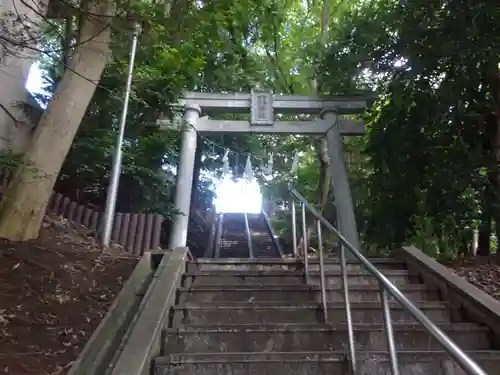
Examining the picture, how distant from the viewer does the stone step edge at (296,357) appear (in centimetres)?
263

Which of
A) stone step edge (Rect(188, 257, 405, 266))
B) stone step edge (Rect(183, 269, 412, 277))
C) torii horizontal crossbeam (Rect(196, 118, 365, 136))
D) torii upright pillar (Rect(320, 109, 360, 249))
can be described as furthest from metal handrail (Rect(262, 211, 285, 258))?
stone step edge (Rect(183, 269, 412, 277))

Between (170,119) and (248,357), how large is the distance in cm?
492

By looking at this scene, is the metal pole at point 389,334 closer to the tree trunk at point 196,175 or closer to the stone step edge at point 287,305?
the stone step edge at point 287,305

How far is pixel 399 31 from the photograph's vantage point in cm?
595

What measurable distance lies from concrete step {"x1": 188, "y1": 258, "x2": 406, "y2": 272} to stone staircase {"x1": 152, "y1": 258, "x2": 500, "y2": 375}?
0.55ft

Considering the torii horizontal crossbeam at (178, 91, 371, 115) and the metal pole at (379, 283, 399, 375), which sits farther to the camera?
the torii horizontal crossbeam at (178, 91, 371, 115)

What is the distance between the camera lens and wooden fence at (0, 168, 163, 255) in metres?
5.25

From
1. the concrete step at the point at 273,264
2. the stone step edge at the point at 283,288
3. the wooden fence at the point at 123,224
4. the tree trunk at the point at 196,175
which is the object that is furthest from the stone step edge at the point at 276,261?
the tree trunk at the point at 196,175

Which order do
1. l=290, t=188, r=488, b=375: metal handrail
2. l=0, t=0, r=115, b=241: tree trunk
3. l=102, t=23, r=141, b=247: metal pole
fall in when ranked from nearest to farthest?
l=290, t=188, r=488, b=375: metal handrail < l=0, t=0, r=115, b=241: tree trunk < l=102, t=23, r=141, b=247: metal pole

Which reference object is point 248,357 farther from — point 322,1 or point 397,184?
point 322,1

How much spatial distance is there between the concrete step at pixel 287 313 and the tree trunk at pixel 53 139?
1830 millimetres

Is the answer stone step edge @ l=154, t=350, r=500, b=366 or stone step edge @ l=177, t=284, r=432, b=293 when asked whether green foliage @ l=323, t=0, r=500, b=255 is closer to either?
stone step edge @ l=177, t=284, r=432, b=293

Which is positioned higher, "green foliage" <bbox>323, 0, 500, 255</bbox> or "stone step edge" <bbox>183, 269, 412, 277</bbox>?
"green foliage" <bbox>323, 0, 500, 255</bbox>

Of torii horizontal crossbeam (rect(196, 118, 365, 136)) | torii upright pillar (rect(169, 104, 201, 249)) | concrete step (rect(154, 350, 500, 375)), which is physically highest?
torii horizontal crossbeam (rect(196, 118, 365, 136))
